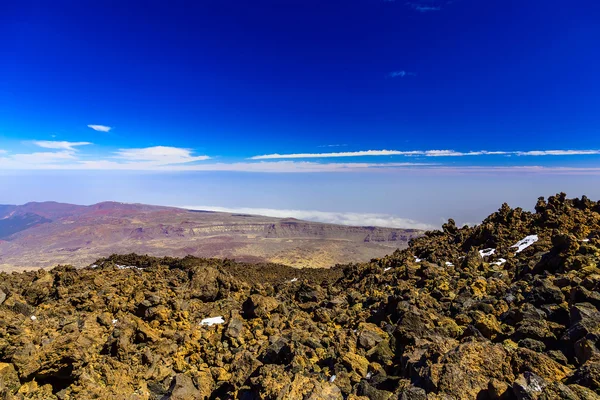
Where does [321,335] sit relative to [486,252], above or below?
below

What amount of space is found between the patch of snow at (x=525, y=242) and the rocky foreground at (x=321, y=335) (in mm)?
642

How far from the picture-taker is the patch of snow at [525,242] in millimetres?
17844

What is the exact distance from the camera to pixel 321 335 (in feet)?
34.0

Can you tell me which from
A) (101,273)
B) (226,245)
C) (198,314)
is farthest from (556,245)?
(226,245)

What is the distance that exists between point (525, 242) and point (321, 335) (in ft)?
50.0

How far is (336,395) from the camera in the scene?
5.73 m

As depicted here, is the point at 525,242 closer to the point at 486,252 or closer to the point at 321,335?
the point at 486,252

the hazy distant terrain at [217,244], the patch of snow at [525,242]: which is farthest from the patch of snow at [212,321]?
the hazy distant terrain at [217,244]

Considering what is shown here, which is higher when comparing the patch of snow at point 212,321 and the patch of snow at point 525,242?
the patch of snow at point 525,242

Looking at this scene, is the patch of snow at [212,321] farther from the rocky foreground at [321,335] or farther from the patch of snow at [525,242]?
the patch of snow at [525,242]

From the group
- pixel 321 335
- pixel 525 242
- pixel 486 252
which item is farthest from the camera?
pixel 486 252

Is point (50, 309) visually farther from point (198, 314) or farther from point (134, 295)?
point (198, 314)

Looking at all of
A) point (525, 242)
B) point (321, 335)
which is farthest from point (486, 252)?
point (321, 335)

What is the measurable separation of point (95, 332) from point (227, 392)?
5.44 metres
